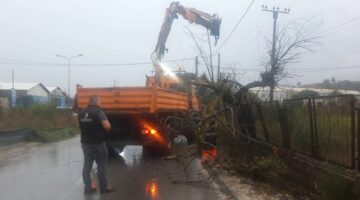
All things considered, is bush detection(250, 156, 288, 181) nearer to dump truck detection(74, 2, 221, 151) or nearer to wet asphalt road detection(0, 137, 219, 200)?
wet asphalt road detection(0, 137, 219, 200)

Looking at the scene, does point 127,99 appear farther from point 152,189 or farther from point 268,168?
point 268,168

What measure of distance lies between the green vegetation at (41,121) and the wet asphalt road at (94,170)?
25.0 feet

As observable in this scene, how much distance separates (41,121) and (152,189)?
18634mm

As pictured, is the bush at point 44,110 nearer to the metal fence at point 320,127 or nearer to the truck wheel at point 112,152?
the truck wheel at point 112,152

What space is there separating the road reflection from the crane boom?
402 inches

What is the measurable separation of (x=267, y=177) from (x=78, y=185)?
3.66 m

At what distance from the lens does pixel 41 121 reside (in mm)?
27438

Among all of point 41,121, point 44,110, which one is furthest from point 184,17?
point 44,110

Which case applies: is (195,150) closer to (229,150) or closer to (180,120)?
(229,150)

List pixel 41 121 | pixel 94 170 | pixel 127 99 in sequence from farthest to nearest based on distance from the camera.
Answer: pixel 41 121, pixel 127 99, pixel 94 170

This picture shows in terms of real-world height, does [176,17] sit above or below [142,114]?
above

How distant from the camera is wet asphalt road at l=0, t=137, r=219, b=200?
9.38 m

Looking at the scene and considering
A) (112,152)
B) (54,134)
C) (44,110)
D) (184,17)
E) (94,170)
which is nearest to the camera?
(94,170)

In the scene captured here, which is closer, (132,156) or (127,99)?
(127,99)
